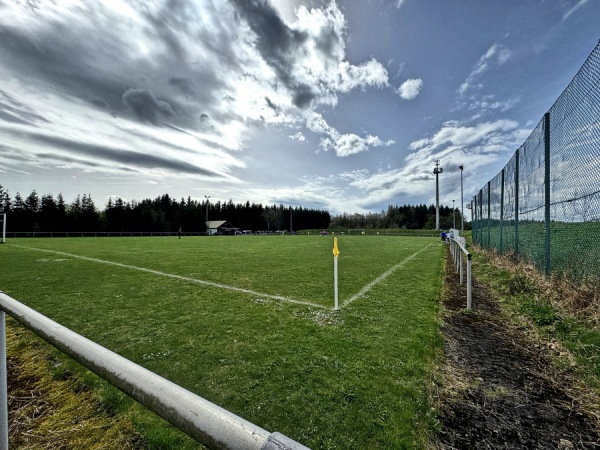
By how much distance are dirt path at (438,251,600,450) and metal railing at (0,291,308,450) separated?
2.23m

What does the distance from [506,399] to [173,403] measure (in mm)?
3274

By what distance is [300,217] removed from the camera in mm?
111500

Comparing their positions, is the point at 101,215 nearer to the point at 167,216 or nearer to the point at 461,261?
the point at 167,216

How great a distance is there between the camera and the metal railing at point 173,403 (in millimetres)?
651

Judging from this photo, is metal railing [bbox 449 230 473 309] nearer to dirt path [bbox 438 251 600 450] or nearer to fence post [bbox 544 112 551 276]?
dirt path [bbox 438 251 600 450]

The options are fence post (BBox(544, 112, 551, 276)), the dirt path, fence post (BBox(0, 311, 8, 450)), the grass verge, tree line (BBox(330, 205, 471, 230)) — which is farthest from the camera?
tree line (BBox(330, 205, 471, 230))

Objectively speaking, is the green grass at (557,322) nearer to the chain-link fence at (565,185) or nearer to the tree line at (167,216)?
the chain-link fence at (565,185)

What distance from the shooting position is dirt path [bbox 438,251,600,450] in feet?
7.41

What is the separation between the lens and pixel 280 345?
388 centimetres

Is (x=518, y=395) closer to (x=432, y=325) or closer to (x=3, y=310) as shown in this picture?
Answer: (x=432, y=325)

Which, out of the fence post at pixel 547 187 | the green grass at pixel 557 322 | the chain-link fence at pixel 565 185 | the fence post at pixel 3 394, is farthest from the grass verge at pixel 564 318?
the fence post at pixel 3 394

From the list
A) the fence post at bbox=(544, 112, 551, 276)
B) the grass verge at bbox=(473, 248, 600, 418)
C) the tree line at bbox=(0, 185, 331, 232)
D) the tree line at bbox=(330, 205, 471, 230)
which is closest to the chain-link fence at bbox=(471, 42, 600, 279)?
the fence post at bbox=(544, 112, 551, 276)

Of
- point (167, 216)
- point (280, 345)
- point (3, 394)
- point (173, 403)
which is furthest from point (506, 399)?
point (167, 216)

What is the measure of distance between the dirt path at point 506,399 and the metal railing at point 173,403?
7.33 ft
